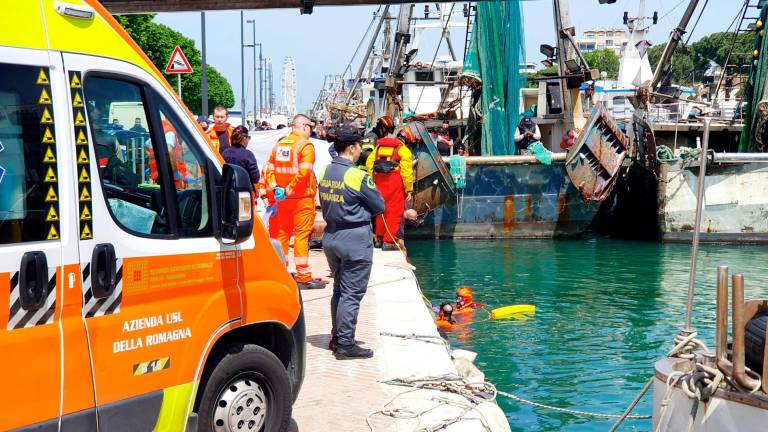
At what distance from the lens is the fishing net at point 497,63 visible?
2020 cm

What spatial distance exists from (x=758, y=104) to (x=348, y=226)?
15127 millimetres

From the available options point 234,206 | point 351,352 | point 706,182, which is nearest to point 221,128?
point 351,352

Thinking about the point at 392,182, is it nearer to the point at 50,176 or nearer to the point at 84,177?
the point at 84,177

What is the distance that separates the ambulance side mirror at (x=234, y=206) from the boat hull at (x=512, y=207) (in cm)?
1508

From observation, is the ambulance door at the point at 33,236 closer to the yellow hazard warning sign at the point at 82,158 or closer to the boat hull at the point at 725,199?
the yellow hazard warning sign at the point at 82,158

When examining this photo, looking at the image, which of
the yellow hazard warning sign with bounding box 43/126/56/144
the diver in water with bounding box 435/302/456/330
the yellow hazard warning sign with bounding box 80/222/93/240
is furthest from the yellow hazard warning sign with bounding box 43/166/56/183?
the diver in water with bounding box 435/302/456/330

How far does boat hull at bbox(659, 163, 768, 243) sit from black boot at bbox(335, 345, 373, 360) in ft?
44.8

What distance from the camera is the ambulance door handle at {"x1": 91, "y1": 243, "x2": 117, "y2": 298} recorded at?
12.8 feet

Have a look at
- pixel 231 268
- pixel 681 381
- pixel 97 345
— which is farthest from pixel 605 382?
pixel 97 345

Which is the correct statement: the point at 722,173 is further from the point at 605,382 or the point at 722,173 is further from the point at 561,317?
the point at 605,382

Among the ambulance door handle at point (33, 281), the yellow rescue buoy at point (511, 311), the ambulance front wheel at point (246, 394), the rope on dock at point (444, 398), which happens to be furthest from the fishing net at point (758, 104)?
the ambulance door handle at point (33, 281)

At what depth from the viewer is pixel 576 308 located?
12414 mm

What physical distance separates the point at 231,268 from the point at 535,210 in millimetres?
15797

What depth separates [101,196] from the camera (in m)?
3.97
